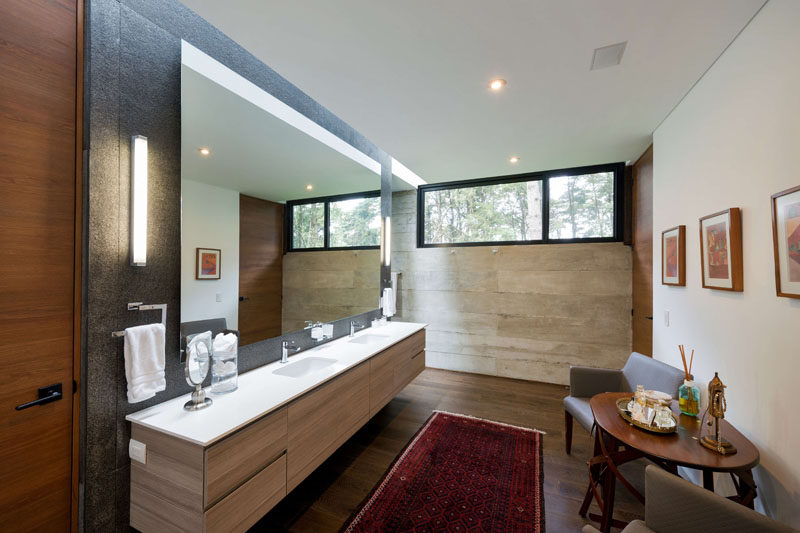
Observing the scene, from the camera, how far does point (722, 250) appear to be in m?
1.73

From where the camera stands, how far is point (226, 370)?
1.69 metres

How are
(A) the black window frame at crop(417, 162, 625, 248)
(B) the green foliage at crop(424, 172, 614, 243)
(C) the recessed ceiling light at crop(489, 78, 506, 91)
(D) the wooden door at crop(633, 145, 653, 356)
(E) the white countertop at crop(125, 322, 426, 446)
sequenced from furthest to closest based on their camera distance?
(B) the green foliage at crop(424, 172, 614, 243) → (A) the black window frame at crop(417, 162, 625, 248) → (D) the wooden door at crop(633, 145, 653, 356) → (C) the recessed ceiling light at crop(489, 78, 506, 91) → (E) the white countertop at crop(125, 322, 426, 446)

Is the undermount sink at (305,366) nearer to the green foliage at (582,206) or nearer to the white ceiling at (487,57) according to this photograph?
the white ceiling at (487,57)

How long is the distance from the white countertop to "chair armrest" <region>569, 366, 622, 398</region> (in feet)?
5.59

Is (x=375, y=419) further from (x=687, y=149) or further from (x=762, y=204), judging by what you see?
(x=687, y=149)

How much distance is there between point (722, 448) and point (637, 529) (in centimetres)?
55

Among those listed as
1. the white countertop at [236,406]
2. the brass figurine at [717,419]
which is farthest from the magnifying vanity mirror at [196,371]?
the brass figurine at [717,419]

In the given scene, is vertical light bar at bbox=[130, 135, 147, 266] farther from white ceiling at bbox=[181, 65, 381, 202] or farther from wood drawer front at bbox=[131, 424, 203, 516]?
wood drawer front at bbox=[131, 424, 203, 516]

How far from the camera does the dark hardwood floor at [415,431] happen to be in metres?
1.85

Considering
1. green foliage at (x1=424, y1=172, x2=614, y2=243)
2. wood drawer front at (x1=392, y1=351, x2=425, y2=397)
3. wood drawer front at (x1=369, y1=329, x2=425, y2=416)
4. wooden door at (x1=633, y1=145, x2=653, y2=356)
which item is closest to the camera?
wood drawer front at (x1=369, y1=329, x2=425, y2=416)

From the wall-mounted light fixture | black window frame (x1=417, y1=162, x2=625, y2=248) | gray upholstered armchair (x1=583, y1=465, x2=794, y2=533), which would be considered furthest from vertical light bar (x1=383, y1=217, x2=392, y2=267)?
gray upholstered armchair (x1=583, y1=465, x2=794, y2=533)

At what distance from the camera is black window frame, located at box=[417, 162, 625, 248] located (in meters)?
3.71

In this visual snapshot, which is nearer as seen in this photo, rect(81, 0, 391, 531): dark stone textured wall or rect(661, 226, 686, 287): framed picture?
rect(81, 0, 391, 531): dark stone textured wall

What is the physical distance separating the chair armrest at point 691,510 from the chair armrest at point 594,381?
4.35 feet
